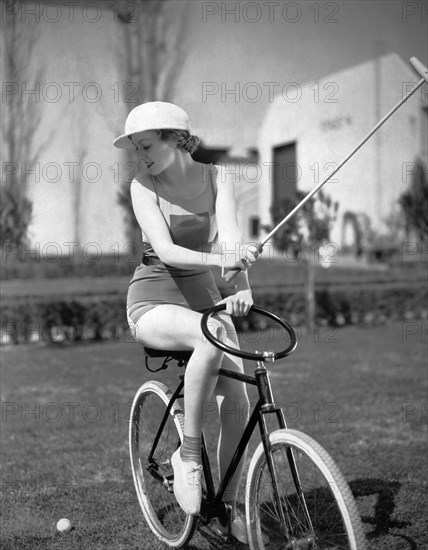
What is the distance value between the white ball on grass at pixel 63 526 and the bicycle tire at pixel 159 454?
1.11 ft

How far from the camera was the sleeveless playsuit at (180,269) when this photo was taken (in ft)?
9.46

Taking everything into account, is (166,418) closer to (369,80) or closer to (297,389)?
(297,389)

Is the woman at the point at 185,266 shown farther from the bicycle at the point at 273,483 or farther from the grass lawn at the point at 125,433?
the grass lawn at the point at 125,433

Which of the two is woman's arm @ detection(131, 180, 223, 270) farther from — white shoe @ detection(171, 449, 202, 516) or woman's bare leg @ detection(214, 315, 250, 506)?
white shoe @ detection(171, 449, 202, 516)

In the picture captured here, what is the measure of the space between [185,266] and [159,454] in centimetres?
109

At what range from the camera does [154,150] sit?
113 inches

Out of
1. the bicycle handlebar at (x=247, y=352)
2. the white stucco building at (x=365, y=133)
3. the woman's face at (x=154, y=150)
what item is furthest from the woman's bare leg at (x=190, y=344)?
the white stucco building at (x=365, y=133)

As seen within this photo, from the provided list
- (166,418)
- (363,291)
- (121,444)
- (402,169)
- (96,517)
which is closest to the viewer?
(166,418)

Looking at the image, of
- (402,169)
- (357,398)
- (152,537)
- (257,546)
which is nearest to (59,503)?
Answer: (152,537)

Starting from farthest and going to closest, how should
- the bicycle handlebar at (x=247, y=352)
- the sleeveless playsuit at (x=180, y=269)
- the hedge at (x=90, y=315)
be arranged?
the hedge at (x=90, y=315), the sleeveless playsuit at (x=180, y=269), the bicycle handlebar at (x=247, y=352)

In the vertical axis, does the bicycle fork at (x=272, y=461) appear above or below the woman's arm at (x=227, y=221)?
below

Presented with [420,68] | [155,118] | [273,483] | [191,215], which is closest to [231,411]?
[273,483]

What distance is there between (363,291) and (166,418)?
9920 mm

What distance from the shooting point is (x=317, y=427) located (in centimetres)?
545
